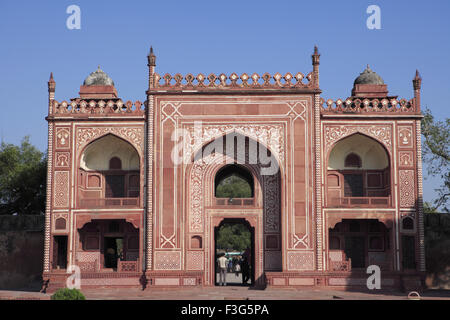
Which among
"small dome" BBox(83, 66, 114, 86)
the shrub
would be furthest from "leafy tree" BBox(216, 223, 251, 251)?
the shrub

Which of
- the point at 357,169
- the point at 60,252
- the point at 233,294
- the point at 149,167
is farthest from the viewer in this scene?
the point at 357,169

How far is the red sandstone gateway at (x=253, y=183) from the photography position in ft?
74.7

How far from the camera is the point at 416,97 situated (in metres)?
23.7

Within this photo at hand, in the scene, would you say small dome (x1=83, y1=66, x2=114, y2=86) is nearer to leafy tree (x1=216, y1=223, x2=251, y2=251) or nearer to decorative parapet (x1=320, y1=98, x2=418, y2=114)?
decorative parapet (x1=320, y1=98, x2=418, y2=114)

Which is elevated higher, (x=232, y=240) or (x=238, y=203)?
(x=238, y=203)

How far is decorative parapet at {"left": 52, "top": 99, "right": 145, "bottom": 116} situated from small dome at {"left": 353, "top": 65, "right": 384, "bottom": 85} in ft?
30.2

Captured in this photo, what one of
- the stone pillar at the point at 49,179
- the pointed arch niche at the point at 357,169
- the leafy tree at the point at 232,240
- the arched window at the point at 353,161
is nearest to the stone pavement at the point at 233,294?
the stone pillar at the point at 49,179

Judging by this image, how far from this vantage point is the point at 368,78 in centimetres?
2592

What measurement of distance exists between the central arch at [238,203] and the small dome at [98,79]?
19.1ft

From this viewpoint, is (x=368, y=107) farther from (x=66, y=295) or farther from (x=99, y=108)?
(x=66, y=295)

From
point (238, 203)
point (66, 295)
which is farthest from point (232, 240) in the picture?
point (66, 295)

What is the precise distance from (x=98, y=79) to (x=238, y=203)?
820cm

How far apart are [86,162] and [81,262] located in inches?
159
